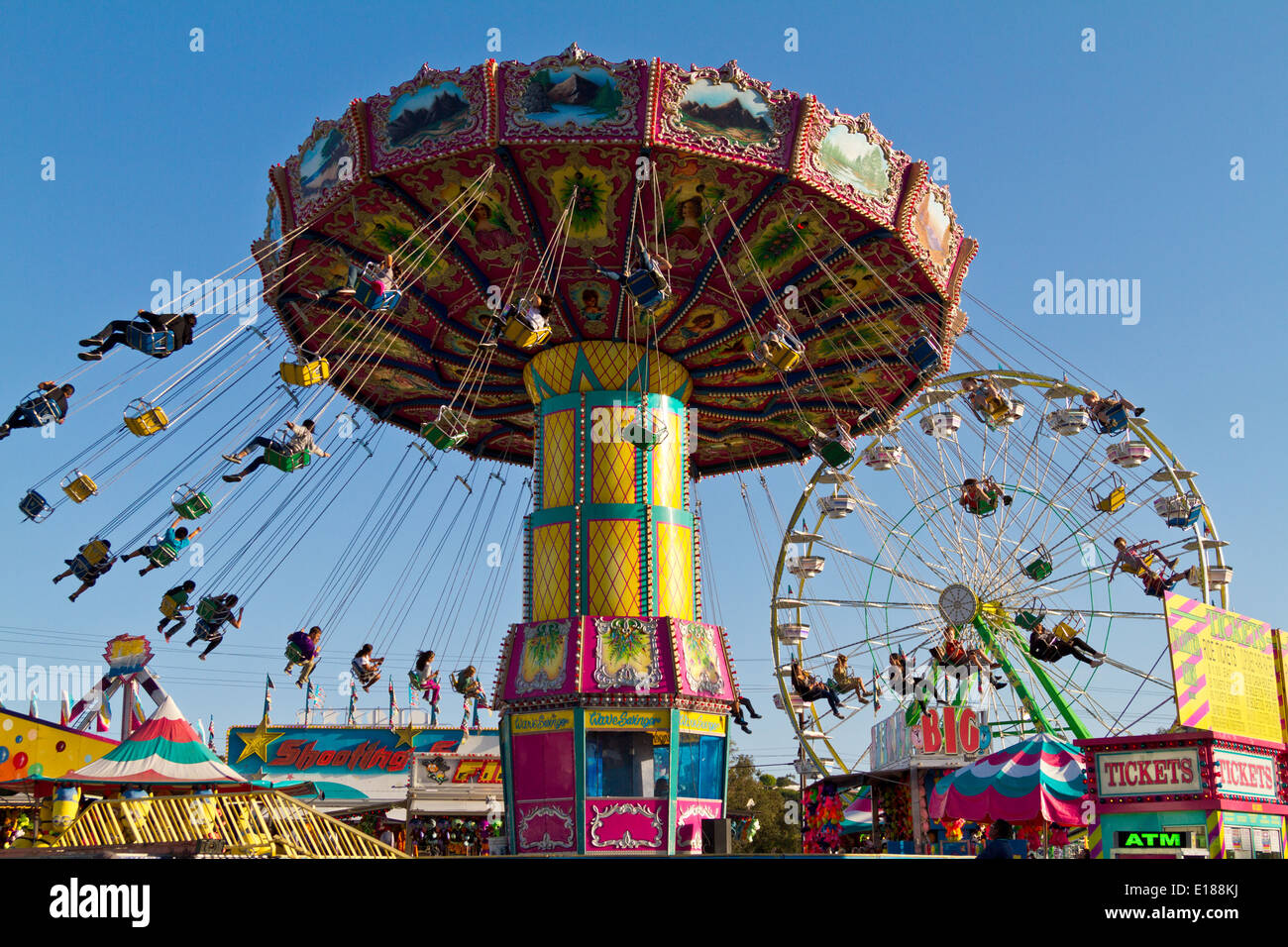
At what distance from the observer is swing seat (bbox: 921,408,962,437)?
21609 mm

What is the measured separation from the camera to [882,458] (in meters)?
23.5

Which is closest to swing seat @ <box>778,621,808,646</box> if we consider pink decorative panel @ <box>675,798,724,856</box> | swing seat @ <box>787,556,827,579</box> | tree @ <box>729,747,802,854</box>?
swing seat @ <box>787,556,827,579</box>

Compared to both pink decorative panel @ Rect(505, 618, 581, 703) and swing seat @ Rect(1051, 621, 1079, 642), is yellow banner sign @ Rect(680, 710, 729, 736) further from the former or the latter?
swing seat @ Rect(1051, 621, 1079, 642)

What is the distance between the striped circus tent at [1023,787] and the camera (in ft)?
57.8

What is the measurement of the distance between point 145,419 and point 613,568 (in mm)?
7453

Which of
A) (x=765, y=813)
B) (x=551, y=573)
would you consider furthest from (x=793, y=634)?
(x=765, y=813)

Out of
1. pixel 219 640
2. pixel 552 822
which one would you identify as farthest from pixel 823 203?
pixel 219 640

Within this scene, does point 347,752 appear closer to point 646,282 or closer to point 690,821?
point 690,821

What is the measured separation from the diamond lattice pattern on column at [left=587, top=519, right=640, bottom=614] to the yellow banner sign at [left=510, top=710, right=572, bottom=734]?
176 centimetres

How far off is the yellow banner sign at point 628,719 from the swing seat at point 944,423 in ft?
25.4

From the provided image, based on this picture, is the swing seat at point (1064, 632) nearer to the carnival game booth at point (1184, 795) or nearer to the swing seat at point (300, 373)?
the carnival game booth at point (1184, 795)

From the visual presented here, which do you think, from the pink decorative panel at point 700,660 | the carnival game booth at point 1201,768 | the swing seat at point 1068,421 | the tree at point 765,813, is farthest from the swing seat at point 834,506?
the tree at point 765,813
